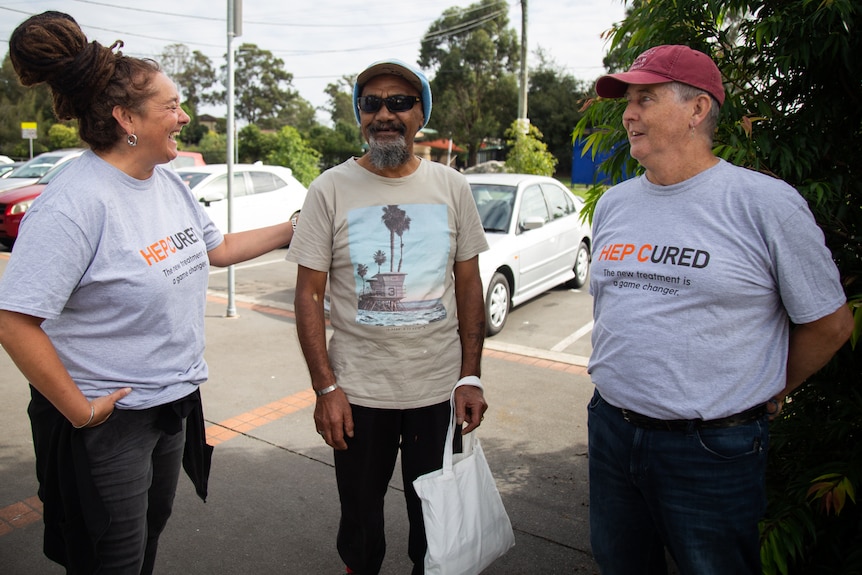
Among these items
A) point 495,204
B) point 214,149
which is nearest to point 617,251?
point 495,204

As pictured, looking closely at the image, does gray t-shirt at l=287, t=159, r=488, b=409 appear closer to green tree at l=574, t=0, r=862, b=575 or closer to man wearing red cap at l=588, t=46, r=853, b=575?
man wearing red cap at l=588, t=46, r=853, b=575

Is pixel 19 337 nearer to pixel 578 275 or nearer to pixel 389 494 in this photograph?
pixel 389 494

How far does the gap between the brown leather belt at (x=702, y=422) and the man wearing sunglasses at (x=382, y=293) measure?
26.6 inches

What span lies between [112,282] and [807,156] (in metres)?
2.23

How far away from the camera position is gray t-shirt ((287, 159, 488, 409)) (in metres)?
2.36

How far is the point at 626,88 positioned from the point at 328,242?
43.2 inches

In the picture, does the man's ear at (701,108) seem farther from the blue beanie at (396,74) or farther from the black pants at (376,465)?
the black pants at (376,465)

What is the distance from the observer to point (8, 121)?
51.6 meters

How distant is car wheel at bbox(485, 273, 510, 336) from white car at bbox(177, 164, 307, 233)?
613 cm

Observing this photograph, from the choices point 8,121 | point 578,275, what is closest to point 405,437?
point 578,275

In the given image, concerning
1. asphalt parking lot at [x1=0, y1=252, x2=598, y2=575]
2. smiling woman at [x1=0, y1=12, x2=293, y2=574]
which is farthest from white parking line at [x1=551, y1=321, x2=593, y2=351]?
smiling woman at [x1=0, y1=12, x2=293, y2=574]

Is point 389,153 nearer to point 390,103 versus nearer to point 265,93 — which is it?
point 390,103

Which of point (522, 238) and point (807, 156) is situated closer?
point (807, 156)

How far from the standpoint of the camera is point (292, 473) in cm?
394
